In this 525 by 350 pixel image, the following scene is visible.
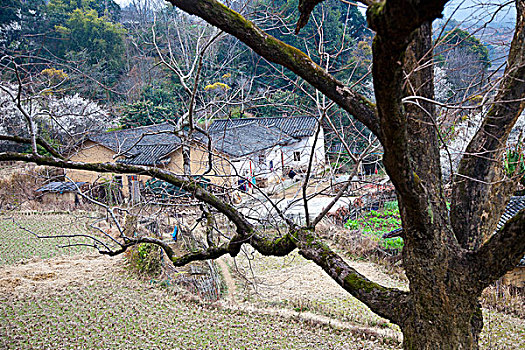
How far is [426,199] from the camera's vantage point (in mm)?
1969

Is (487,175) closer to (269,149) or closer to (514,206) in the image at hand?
(269,149)

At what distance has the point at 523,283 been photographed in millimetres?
6918

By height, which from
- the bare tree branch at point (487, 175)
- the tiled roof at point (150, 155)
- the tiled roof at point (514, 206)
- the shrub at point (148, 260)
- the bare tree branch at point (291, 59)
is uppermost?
the tiled roof at point (150, 155)

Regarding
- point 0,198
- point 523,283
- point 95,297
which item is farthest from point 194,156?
point 523,283

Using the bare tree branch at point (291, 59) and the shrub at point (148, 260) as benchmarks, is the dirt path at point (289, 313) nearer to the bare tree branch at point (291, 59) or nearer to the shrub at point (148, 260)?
the shrub at point (148, 260)

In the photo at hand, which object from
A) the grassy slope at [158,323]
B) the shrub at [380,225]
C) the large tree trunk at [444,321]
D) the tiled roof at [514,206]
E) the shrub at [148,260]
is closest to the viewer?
the large tree trunk at [444,321]

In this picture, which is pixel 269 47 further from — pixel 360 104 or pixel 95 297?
pixel 95 297

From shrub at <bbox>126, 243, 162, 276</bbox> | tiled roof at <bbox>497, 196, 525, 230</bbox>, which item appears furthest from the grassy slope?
tiled roof at <bbox>497, 196, 525, 230</bbox>

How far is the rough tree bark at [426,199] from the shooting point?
1.84m

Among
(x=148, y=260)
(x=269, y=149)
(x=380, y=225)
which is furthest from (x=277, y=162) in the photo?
(x=380, y=225)

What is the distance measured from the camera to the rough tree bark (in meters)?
1.84

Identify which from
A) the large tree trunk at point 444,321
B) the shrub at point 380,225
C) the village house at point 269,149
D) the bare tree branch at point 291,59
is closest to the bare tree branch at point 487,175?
the large tree trunk at point 444,321

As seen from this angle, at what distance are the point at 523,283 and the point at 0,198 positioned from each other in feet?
53.1

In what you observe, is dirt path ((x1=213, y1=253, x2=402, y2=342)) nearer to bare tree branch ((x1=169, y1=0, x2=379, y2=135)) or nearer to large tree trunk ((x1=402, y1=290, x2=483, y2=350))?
large tree trunk ((x1=402, y1=290, x2=483, y2=350))
